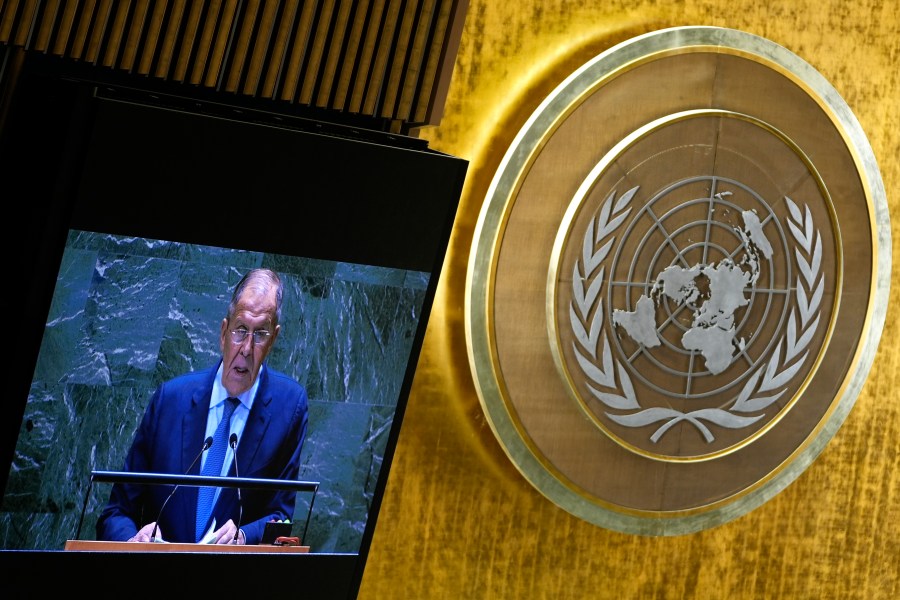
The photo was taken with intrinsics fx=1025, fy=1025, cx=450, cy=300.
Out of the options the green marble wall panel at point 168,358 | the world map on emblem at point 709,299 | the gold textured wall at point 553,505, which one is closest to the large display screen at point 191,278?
the green marble wall panel at point 168,358

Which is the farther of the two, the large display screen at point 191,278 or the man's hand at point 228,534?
the man's hand at point 228,534

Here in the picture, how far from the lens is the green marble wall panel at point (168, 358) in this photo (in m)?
2.44

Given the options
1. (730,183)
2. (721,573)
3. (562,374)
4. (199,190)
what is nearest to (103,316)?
(199,190)

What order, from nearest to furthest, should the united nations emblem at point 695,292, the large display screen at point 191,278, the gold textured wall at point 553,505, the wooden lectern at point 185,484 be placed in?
1. the large display screen at point 191,278
2. the wooden lectern at point 185,484
3. the gold textured wall at point 553,505
4. the united nations emblem at point 695,292

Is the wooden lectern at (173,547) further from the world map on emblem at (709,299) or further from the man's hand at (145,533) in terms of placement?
the world map on emblem at (709,299)

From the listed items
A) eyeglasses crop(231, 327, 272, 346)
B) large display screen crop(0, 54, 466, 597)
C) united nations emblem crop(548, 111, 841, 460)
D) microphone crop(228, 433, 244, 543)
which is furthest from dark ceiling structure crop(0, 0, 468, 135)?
united nations emblem crop(548, 111, 841, 460)

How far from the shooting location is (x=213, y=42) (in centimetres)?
259

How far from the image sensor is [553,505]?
150 inches

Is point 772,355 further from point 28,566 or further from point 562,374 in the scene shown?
point 28,566

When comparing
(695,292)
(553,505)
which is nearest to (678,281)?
(695,292)

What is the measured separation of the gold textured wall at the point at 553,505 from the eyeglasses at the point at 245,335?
996 millimetres

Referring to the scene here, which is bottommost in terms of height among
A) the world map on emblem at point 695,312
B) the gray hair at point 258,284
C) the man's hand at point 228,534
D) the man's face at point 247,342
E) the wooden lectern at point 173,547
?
the wooden lectern at point 173,547

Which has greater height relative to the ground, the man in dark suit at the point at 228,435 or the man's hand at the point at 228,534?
the man in dark suit at the point at 228,435

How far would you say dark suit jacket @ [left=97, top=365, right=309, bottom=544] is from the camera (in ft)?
8.49
